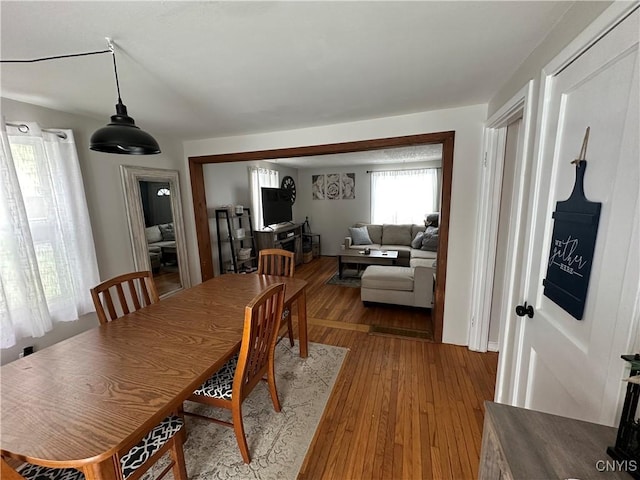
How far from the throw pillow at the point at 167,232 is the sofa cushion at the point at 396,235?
13.1ft

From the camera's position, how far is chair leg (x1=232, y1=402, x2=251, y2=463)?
1347 mm

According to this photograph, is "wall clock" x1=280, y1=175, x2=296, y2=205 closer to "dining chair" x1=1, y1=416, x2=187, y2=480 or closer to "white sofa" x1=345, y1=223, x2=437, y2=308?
"white sofa" x1=345, y1=223, x2=437, y2=308

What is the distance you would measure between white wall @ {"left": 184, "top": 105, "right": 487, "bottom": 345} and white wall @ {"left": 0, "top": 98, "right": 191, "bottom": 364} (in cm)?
206

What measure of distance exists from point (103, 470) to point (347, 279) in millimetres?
3960

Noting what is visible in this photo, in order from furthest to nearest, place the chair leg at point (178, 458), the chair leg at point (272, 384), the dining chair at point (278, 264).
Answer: the dining chair at point (278, 264)
the chair leg at point (272, 384)
the chair leg at point (178, 458)

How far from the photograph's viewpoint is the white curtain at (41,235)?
1798 mm

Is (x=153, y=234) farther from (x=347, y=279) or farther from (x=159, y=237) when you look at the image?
(x=347, y=279)

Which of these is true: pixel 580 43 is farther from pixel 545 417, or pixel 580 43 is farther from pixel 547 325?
pixel 545 417

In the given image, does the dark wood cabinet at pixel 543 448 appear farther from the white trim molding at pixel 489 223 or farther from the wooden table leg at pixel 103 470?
the wooden table leg at pixel 103 470

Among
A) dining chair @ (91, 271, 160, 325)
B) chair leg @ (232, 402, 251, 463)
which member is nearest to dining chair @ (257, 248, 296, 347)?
dining chair @ (91, 271, 160, 325)

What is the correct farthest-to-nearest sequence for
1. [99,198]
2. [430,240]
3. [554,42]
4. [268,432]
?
[430,240] → [99,198] → [268,432] → [554,42]

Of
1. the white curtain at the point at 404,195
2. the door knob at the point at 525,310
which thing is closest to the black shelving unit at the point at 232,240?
the white curtain at the point at 404,195

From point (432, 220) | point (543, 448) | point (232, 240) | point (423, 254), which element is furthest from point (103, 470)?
point (432, 220)

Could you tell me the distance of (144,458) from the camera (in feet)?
3.54
